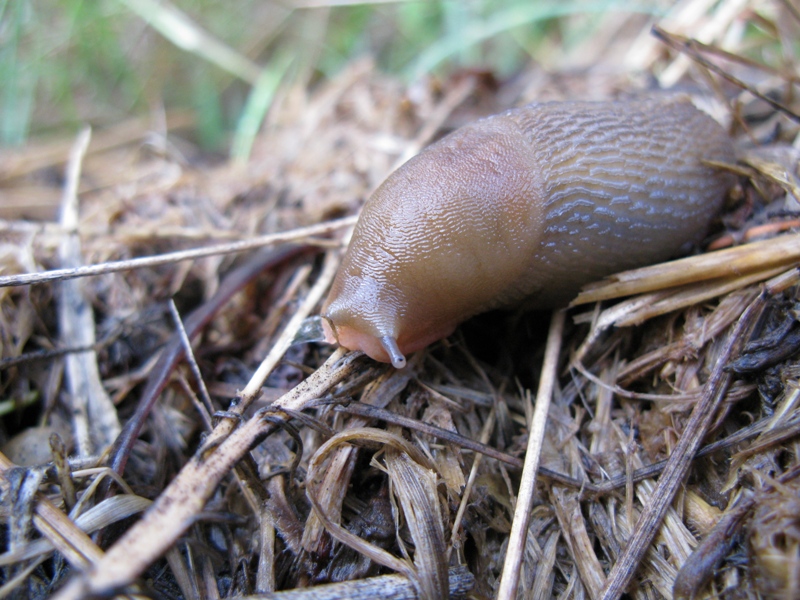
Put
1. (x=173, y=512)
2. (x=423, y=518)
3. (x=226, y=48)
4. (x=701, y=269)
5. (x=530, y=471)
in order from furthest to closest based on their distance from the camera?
(x=226, y=48) → (x=701, y=269) → (x=530, y=471) → (x=423, y=518) → (x=173, y=512)

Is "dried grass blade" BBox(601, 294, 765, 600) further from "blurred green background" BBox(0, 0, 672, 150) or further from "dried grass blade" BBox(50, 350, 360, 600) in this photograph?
"blurred green background" BBox(0, 0, 672, 150)

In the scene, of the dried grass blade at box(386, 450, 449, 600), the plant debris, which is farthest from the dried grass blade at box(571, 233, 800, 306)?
the dried grass blade at box(386, 450, 449, 600)

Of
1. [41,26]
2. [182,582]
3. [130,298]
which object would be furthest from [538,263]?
[41,26]

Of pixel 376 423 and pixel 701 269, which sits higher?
pixel 701 269

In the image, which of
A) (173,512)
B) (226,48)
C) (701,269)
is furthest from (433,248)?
(226,48)

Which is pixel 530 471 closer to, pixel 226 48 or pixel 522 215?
pixel 522 215

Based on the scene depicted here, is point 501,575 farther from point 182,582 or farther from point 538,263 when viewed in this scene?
point 538,263

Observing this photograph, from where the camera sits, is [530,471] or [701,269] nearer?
[530,471]

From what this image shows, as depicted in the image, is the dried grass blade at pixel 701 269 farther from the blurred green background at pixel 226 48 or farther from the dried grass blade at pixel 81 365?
the blurred green background at pixel 226 48
